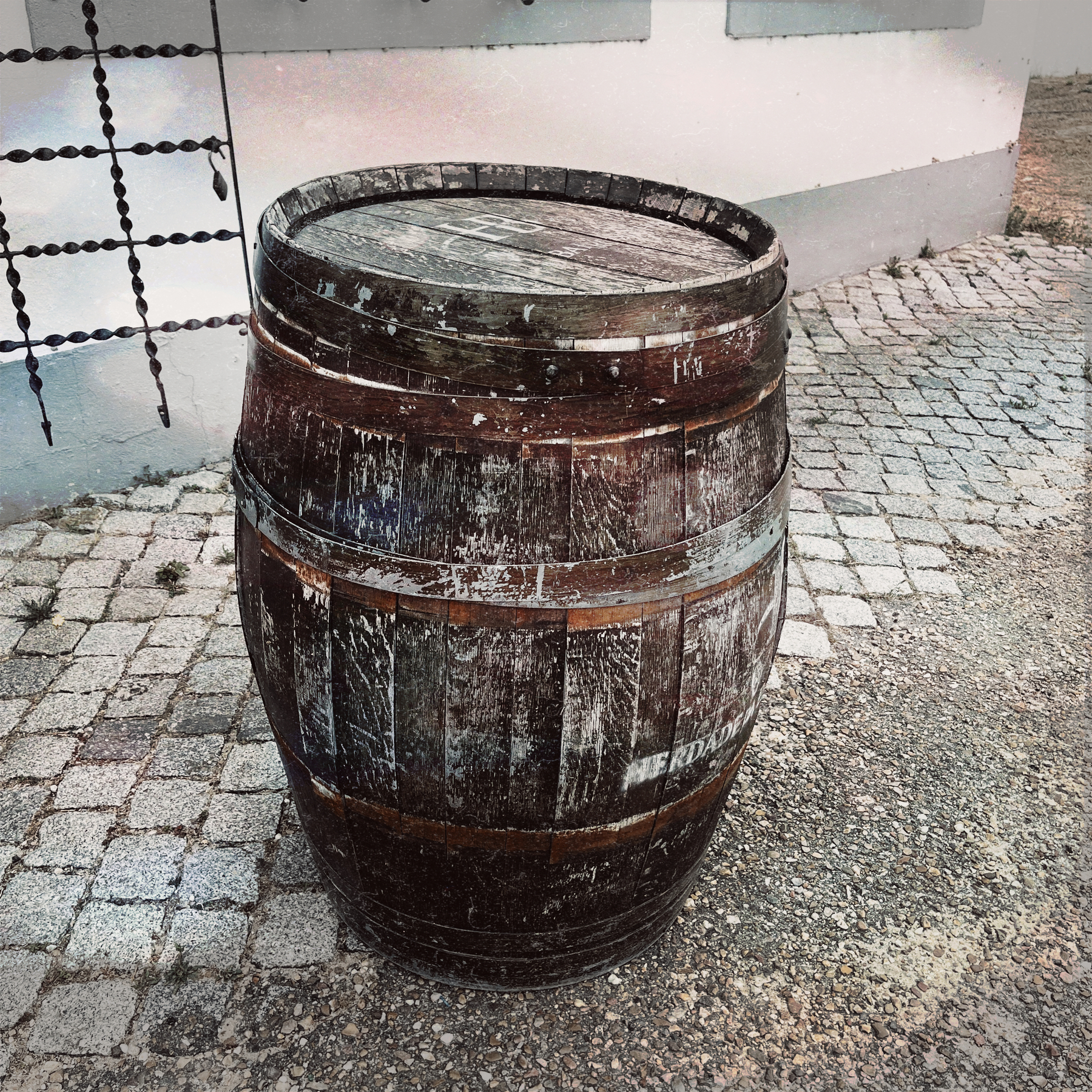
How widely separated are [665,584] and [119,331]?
3058 millimetres

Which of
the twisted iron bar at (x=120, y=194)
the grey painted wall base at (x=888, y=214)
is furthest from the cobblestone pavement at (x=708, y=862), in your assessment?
the grey painted wall base at (x=888, y=214)

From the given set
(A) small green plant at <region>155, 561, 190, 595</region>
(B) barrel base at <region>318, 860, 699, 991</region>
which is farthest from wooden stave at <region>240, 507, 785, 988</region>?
(A) small green plant at <region>155, 561, 190, 595</region>

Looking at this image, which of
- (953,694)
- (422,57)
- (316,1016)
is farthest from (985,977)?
(422,57)

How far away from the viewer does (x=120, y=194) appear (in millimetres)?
3756

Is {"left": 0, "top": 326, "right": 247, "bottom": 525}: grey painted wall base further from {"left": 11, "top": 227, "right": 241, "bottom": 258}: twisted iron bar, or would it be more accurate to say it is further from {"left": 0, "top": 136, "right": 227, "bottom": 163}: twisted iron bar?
{"left": 0, "top": 136, "right": 227, "bottom": 163}: twisted iron bar

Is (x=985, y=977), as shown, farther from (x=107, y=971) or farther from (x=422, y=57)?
(x=422, y=57)

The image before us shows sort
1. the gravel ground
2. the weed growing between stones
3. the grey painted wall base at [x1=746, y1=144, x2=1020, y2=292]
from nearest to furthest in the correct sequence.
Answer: the grey painted wall base at [x1=746, y1=144, x2=1020, y2=292] < the weed growing between stones < the gravel ground

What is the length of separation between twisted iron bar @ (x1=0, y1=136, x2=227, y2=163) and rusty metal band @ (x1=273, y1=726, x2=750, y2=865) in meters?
2.72

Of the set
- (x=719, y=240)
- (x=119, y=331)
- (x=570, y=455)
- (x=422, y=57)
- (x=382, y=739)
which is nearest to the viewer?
(x=570, y=455)

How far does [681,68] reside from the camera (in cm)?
546

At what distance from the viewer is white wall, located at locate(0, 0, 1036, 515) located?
377 centimetres

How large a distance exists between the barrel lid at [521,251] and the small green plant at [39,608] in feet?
6.82

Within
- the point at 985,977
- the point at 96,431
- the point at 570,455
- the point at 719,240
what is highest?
the point at 719,240

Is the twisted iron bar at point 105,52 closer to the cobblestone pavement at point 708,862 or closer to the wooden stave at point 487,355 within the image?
the cobblestone pavement at point 708,862
